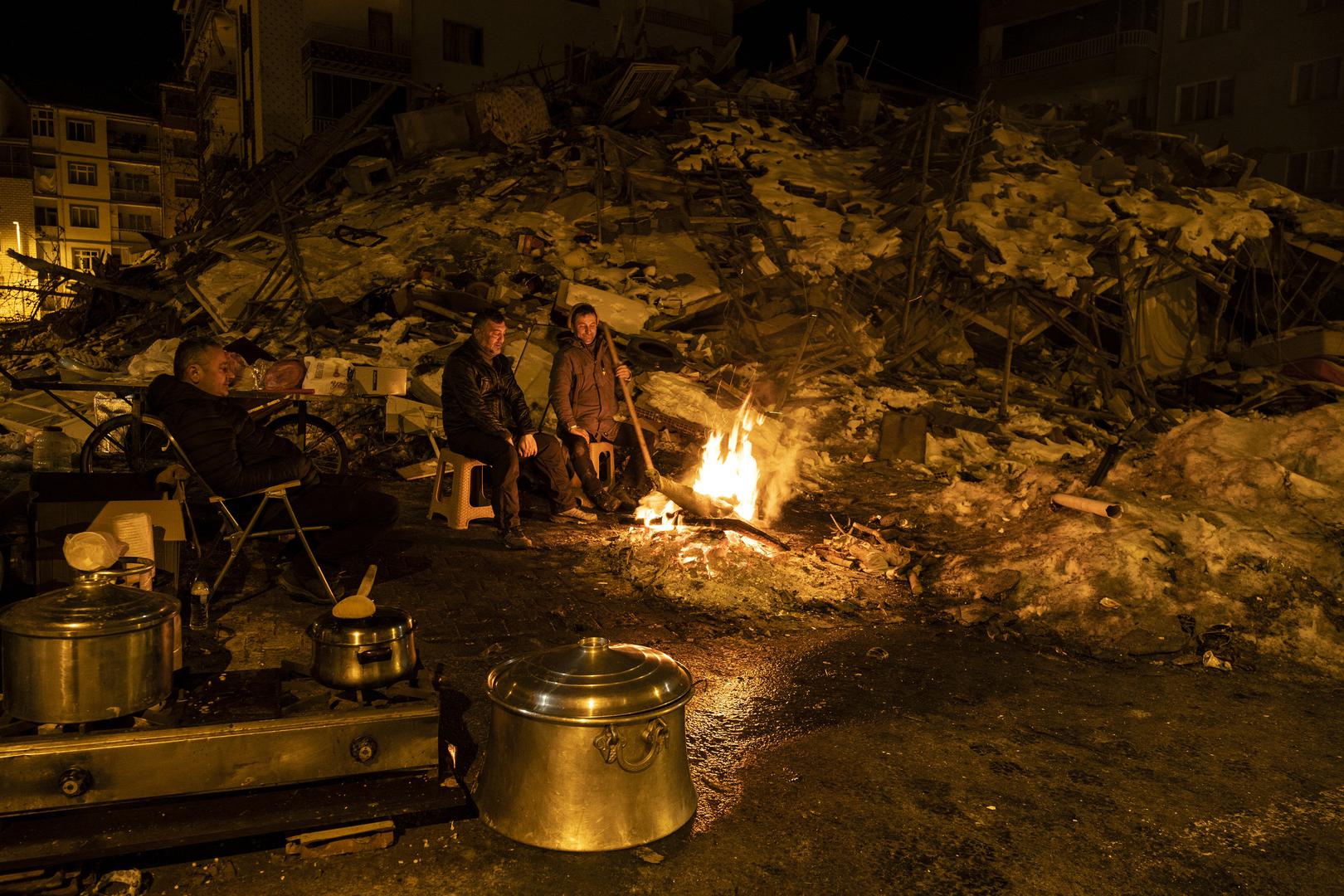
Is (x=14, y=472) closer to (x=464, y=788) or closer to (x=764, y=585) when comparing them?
(x=764, y=585)

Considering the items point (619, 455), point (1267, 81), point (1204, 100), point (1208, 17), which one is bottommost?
point (619, 455)

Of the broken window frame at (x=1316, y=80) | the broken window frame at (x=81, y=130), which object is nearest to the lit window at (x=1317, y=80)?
the broken window frame at (x=1316, y=80)

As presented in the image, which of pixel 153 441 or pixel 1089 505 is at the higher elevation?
pixel 153 441

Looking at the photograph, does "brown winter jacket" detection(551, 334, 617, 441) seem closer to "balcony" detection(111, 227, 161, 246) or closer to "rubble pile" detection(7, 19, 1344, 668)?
"rubble pile" detection(7, 19, 1344, 668)

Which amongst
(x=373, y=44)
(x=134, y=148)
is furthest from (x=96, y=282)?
(x=134, y=148)

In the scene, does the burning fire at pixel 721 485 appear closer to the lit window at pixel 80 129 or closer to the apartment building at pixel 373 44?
the apartment building at pixel 373 44

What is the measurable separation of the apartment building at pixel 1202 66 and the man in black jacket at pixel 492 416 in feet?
86.0

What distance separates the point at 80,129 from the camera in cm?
6078

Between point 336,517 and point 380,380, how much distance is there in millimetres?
3996

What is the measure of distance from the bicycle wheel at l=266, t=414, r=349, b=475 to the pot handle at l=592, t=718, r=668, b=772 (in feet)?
21.4

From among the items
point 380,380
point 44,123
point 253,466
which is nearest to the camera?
point 253,466

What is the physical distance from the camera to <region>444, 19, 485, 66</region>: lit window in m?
32.2

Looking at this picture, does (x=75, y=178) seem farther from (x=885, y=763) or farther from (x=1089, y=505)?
(x=885, y=763)

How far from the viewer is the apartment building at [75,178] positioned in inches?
2306
